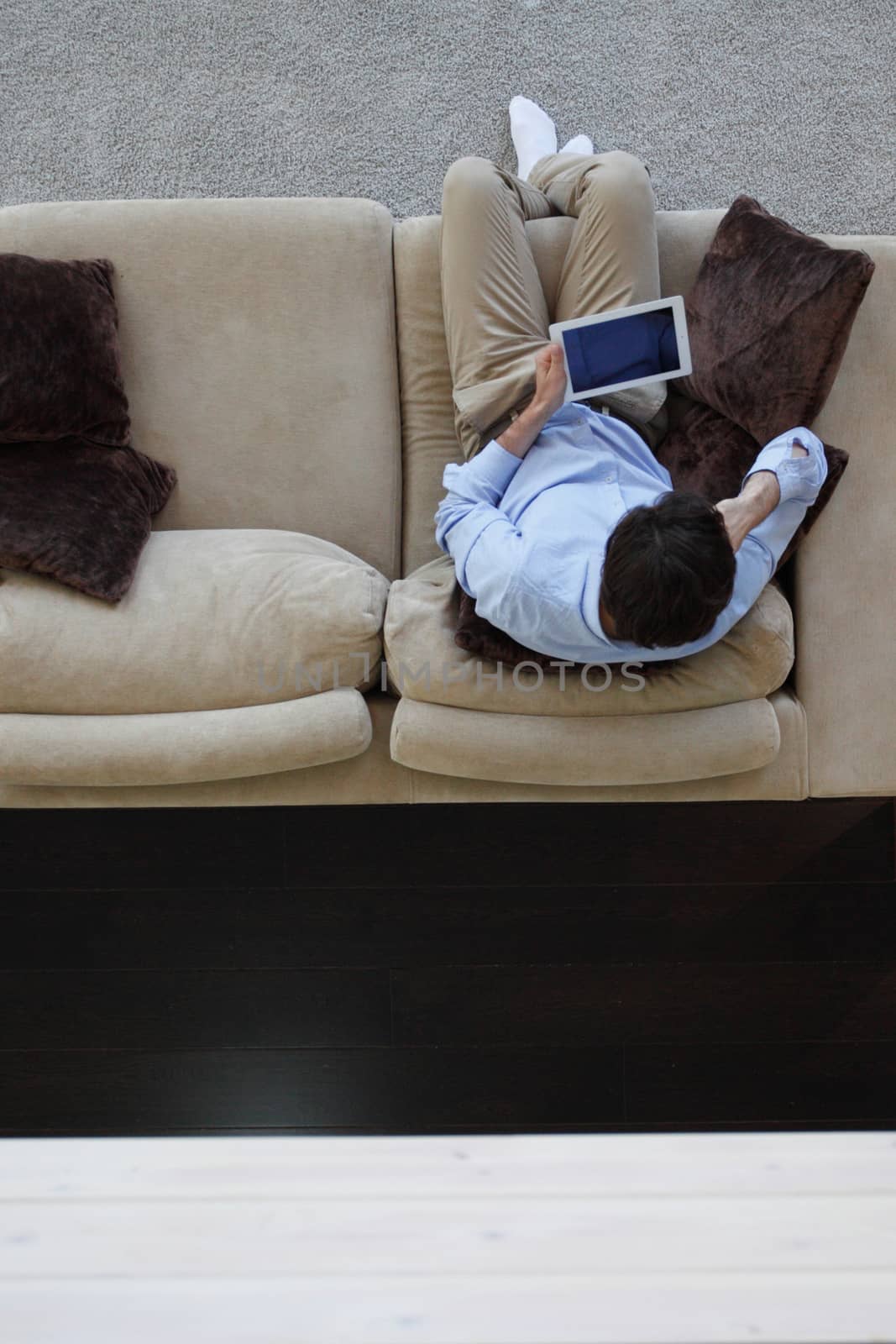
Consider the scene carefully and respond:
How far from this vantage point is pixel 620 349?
5.71 feet

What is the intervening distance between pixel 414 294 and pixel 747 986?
5.21 ft

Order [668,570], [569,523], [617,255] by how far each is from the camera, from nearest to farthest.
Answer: [668,570] → [569,523] → [617,255]

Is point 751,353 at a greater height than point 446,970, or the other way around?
point 751,353

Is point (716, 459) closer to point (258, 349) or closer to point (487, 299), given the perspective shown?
point (487, 299)

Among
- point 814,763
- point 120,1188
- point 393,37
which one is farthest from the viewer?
point 393,37

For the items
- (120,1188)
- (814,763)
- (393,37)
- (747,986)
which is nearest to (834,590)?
(814,763)

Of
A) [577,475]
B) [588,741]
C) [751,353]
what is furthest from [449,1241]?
[751,353]

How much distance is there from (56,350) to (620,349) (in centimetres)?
102

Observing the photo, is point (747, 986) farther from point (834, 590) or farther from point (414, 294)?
point (414, 294)

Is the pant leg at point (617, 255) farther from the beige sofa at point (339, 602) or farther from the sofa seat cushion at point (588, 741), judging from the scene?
the sofa seat cushion at point (588, 741)

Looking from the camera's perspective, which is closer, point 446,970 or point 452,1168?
point 452,1168

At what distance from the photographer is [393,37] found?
2352 millimetres

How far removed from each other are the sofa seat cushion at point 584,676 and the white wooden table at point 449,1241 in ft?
2.47

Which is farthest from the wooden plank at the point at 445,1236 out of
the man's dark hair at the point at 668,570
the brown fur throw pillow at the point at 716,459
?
the brown fur throw pillow at the point at 716,459
